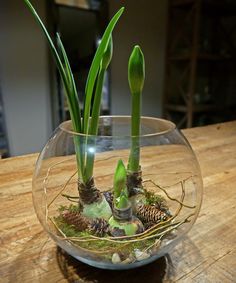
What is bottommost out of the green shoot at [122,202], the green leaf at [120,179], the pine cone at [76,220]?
the pine cone at [76,220]

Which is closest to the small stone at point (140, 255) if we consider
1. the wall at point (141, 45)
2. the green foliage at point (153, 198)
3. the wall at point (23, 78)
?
the green foliage at point (153, 198)

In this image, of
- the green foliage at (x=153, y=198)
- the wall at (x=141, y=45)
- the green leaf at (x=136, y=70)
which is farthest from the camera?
the wall at (x=141, y=45)

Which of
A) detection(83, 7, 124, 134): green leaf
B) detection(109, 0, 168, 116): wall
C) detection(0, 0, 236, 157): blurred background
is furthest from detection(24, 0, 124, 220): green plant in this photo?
detection(109, 0, 168, 116): wall

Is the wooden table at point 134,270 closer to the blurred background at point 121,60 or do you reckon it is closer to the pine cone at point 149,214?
the pine cone at point 149,214

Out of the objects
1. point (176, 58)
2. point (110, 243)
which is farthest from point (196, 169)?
point (176, 58)

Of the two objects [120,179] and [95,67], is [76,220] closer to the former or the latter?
[120,179]

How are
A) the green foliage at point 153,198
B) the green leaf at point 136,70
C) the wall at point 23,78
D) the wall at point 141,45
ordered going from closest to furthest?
the green leaf at point 136,70
the green foliage at point 153,198
the wall at point 23,78
the wall at point 141,45
